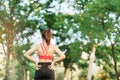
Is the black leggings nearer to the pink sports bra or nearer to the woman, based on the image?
the woman

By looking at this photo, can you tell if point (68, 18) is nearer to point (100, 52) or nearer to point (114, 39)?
point (100, 52)

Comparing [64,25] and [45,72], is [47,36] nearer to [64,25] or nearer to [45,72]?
[45,72]

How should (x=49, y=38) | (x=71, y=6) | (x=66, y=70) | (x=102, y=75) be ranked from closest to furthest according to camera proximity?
(x=49, y=38)
(x=71, y=6)
(x=66, y=70)
(x=102, y=75)

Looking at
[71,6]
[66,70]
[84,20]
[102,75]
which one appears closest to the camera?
[84,20]

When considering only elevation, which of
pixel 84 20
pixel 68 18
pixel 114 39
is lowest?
pixel 114 39

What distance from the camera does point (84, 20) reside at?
26203 millimetres

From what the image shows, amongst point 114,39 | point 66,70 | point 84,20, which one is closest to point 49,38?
point 114,39

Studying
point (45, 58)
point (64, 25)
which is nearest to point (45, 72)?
point (45, 58)

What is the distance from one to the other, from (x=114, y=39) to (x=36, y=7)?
1348 cm

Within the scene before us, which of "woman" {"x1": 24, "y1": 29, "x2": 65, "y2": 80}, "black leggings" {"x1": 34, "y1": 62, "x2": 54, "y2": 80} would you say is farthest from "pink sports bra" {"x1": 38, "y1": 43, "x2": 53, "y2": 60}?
"black leggings" {"x1": 34, "y1": 62, "x2": 54, "y2": 80}

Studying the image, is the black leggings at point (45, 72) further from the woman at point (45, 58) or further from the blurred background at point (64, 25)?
the blurred background at point (64, 25)

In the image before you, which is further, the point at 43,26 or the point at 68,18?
the point at 43,26

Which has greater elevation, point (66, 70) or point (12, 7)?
point (12, 7)

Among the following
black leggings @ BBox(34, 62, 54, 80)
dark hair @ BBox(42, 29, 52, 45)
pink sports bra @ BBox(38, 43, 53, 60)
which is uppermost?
dark hair @ BBox(42, 29, 52, 45)
